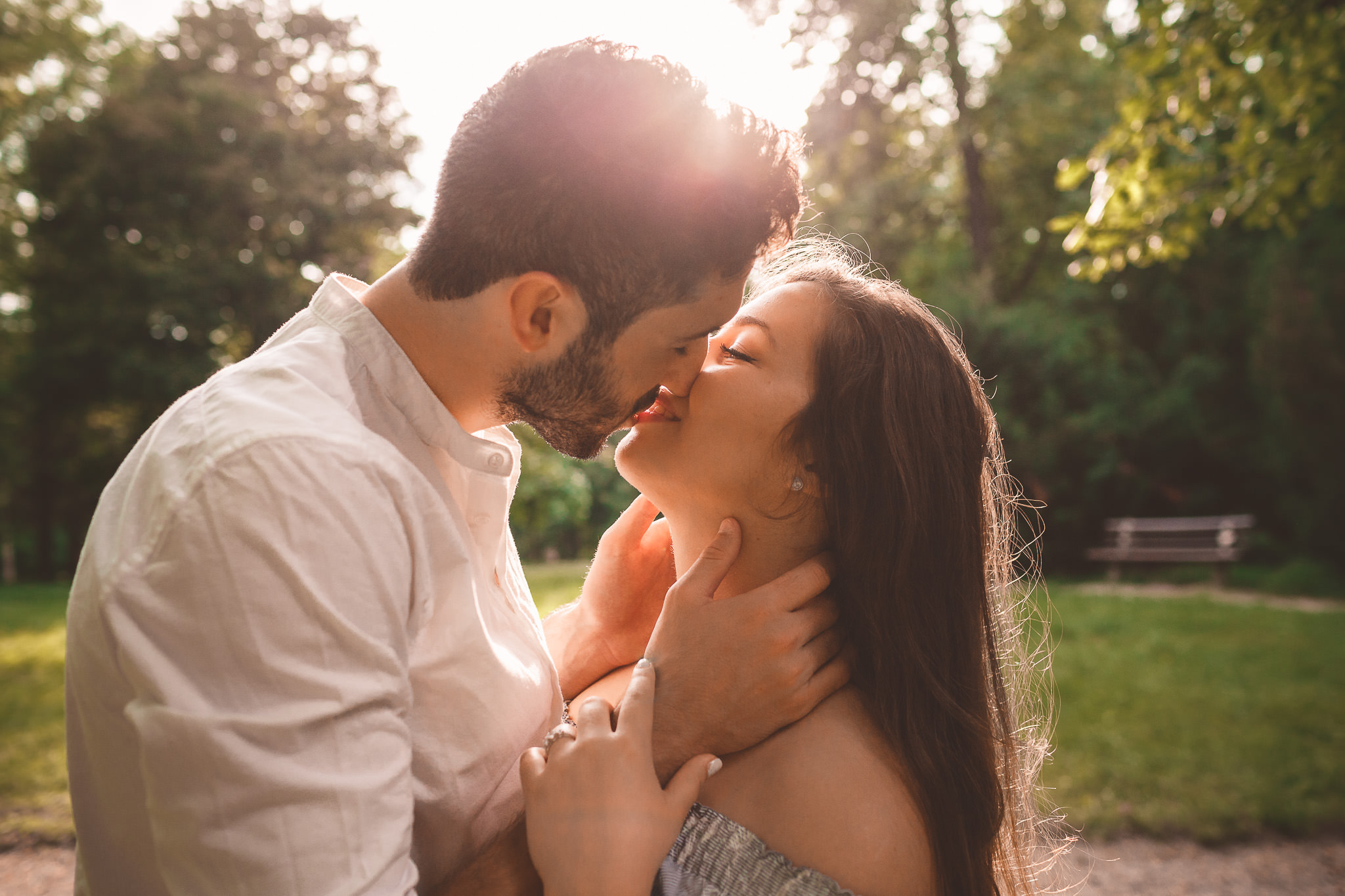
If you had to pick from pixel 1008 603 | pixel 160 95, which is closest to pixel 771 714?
pixel 1008 603

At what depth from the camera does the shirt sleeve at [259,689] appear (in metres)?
1.23

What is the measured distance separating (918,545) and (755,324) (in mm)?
719

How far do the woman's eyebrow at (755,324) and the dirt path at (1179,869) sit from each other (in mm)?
3454

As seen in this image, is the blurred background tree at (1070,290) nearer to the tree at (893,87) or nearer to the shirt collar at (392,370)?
the tree at (893,87)

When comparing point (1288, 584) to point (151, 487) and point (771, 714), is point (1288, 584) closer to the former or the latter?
point (771, 714)

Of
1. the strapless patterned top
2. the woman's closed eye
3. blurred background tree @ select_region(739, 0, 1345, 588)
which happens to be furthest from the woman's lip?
blurred background tree @ select_region(739, 0, 1345, 588)

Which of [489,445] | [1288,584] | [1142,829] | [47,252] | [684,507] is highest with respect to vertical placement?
[47,252]

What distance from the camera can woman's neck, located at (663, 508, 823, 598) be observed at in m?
2.21

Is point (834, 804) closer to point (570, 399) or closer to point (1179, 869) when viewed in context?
point (570, 399)

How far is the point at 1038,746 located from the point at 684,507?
55.8 inches

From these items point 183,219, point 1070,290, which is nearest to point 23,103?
point 183,219

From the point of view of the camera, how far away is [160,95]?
15867mm

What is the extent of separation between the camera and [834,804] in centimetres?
180

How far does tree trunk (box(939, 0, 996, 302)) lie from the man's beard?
16.4 metres
